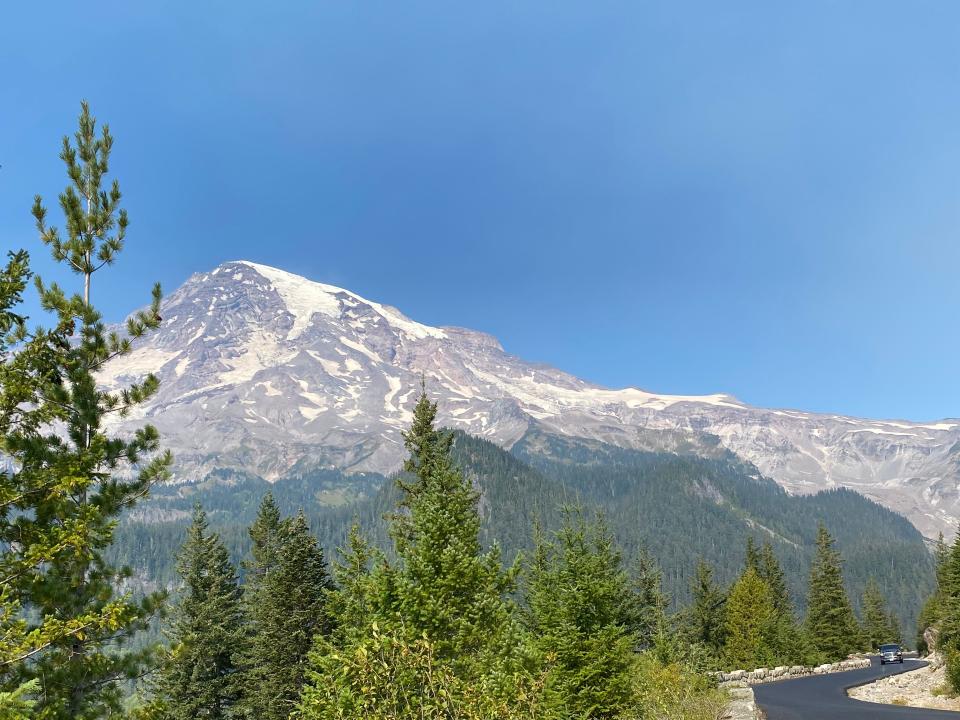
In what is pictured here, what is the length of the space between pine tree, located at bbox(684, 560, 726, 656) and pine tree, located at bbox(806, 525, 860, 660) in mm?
9409

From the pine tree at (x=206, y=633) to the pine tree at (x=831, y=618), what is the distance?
58.4 meters

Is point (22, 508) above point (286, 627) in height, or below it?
above

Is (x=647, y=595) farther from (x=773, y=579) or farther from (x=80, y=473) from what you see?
(x=80, y=473)

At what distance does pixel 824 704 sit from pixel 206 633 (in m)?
33.3

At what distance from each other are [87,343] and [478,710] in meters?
12.8

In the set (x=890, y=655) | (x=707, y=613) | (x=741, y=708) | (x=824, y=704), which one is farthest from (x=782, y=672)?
(x=741, y=708)

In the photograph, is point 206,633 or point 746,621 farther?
point 746,621

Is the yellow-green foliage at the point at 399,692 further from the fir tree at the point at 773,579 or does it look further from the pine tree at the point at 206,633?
the fir tree at the point at 773,579

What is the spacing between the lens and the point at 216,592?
135ft

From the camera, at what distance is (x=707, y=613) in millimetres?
70250

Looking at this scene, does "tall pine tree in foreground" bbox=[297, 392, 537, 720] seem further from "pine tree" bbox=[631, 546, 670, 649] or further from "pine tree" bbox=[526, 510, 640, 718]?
"pine tree" bbox=[631, 546, 670, 649]

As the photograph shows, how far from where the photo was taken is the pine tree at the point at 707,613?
69.2 meters

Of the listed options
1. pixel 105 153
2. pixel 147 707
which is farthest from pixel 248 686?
pixel 105 153

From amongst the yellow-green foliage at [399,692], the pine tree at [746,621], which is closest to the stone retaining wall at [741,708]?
the yellow-green foliage at [399,692]
